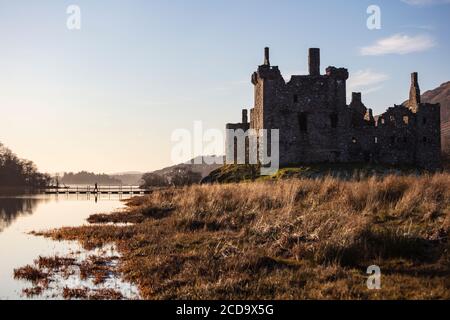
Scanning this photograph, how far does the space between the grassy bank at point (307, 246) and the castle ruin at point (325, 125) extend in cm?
2821

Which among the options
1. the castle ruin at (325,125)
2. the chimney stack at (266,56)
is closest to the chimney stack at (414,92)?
the castle ruin at (325,125)

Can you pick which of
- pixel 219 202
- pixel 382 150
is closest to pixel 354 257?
pixel 219 202

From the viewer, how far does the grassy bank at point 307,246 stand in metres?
9.84

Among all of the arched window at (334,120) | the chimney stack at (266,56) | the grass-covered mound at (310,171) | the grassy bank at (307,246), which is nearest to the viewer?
the grassy bank at (307,246)

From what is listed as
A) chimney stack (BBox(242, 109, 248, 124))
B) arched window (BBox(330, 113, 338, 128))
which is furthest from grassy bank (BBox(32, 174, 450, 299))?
chimney stack (BBox(242, 109, 248, 124))

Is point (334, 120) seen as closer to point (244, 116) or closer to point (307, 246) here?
point (244, 116)

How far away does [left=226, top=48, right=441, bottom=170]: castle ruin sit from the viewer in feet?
160

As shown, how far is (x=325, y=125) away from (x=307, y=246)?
37870 mm

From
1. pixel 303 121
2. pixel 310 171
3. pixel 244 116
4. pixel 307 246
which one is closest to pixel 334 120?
pixel 303 121

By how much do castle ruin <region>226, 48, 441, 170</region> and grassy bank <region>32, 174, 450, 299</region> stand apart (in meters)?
28.2

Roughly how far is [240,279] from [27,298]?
487 centimetres

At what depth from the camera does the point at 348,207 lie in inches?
622

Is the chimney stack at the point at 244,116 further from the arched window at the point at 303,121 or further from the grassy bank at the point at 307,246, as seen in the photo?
the grassy bank at the point at 307,246

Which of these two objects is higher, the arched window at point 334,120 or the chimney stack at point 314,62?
the chimney stack at point 314,62
